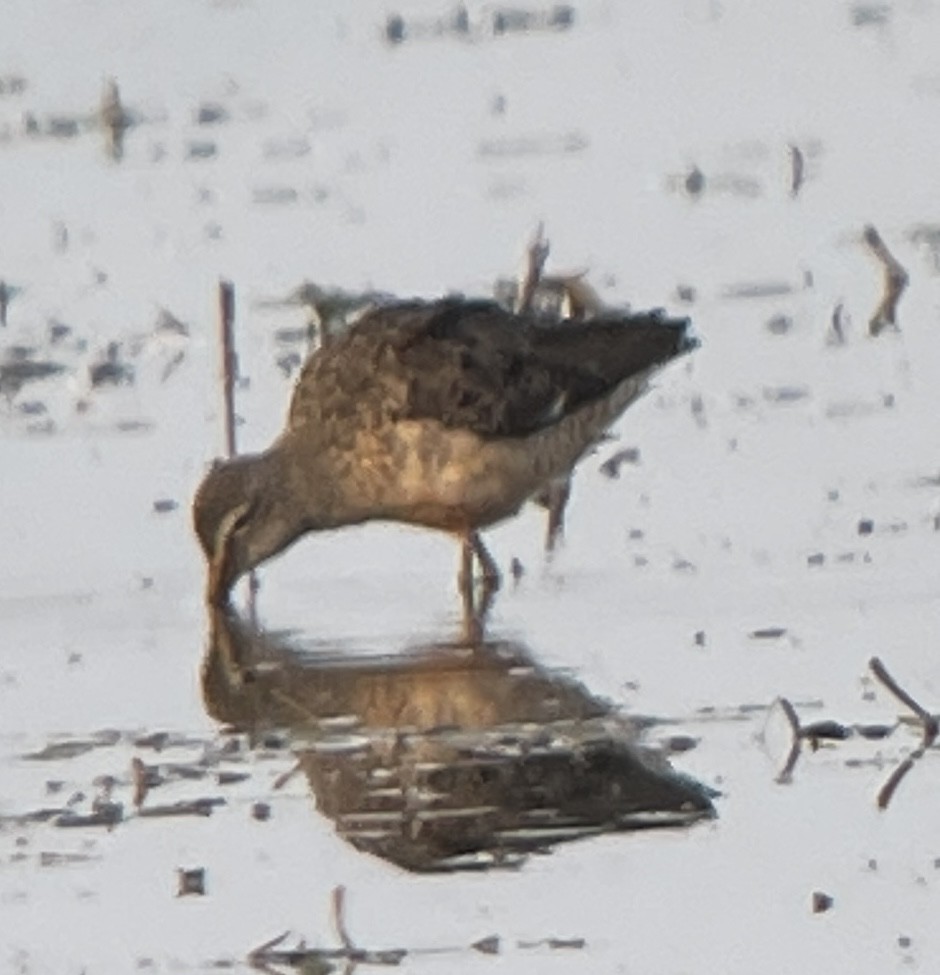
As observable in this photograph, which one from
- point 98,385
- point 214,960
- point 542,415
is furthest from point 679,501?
point 214,960

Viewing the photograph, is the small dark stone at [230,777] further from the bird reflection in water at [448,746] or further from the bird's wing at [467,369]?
the bird's wing at [467,369]

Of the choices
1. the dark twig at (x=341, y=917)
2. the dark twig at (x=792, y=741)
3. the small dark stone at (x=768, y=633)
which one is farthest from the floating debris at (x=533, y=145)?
the dark twig at (x=341, y=917)

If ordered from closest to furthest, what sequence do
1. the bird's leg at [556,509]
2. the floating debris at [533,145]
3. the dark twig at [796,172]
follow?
the bird's leg at [556,509]
the dark twig at [796,172]
the floating debris at [533,145]

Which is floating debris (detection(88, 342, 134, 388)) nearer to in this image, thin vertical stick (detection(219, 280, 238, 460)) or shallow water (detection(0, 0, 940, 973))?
shallow water (detection(0, 0, 940, 973))

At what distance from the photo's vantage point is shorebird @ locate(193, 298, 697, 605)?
41.7 feet

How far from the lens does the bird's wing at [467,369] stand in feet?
42.1

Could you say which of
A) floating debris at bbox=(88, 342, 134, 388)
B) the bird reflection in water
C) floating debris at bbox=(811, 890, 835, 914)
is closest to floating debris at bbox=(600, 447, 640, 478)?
the bird reflection in water

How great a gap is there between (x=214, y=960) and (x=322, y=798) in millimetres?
1168

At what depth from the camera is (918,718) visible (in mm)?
10508

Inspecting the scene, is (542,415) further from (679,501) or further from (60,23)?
(60,23)

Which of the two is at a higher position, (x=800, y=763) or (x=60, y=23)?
(x=60, y=23)

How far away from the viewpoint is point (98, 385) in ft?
46.8

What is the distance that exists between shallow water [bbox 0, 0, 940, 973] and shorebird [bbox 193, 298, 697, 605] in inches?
7.8

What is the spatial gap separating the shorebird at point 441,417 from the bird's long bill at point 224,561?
21 centimetres
